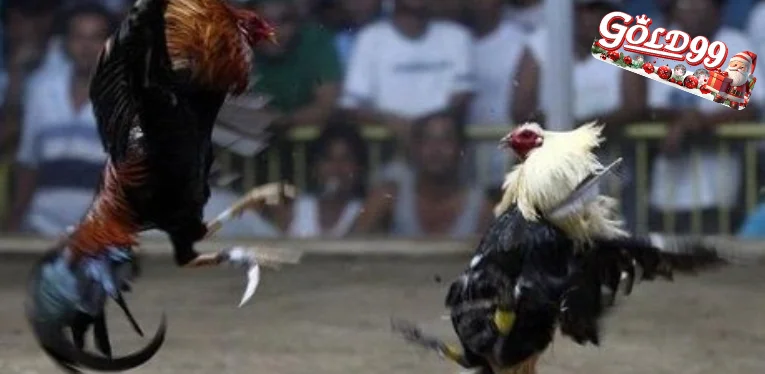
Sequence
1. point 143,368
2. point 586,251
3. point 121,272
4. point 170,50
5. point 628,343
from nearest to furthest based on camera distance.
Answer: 1. point 170,50
2. point 121,272
3. point 586,251
4. point 143,368
5. point 628,343

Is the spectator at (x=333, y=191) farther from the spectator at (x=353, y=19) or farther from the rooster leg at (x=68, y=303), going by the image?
the rooster leg at (x=68, y=303)

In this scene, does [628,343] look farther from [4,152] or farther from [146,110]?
[4,152]

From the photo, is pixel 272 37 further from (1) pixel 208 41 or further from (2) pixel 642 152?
(2) pixel 642 152

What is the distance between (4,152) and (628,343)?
532cm

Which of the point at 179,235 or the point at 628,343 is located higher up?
the point at 179,235

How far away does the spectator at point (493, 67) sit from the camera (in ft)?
33.4

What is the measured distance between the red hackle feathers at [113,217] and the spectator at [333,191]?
20.9ft

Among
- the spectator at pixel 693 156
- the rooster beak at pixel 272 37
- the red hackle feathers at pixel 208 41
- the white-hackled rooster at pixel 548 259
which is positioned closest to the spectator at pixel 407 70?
the spectator at pixel 693 156

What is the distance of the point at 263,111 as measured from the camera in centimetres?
416

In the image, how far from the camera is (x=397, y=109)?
10.4 m

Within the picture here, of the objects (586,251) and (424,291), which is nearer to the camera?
(586,251)

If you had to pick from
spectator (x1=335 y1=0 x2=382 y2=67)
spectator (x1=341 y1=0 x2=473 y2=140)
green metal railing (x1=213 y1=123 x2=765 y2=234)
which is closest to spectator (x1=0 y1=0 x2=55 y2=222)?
green metal railing (x1=213 y1=123 x2=765 y2=234)

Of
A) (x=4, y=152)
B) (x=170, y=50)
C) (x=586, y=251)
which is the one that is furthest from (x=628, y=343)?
(x=4, y=152)

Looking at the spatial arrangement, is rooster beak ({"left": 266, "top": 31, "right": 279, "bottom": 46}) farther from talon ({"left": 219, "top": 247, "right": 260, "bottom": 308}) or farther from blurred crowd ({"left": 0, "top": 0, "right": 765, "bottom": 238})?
blurred crowd ({"left": 0, "top": 0, "right": 765, "bottom": 238})
